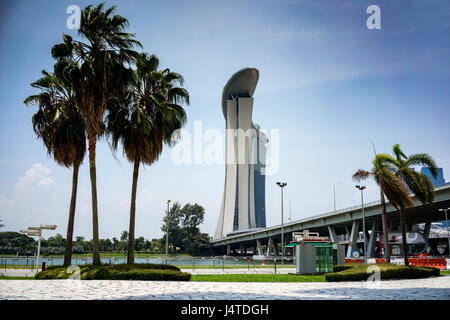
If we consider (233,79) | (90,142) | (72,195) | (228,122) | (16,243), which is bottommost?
(16,243)

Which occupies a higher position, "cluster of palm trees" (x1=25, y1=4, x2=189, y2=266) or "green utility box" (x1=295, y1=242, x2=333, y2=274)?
"cluster of palm trees" (x1=25, y1=4, x2=189, y2=266)

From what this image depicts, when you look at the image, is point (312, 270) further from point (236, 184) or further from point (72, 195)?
point (236, 184)

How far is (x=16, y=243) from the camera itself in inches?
3105

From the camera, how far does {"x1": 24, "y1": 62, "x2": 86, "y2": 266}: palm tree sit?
22.3 meters

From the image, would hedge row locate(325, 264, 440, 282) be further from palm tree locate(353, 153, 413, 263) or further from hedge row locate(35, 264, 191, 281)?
hedge row locate(35, 264, 191, 281)

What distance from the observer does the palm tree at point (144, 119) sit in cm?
2234

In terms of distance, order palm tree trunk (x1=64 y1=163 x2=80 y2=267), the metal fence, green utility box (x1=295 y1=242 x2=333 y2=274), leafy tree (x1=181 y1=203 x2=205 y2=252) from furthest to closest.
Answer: leafy tree (x1=181 y1=203 x2=205 y2=252) < the metal fence < green utility box (x1=295 y1=242 x2=333 y2=274) < palm tree trunk (x1=64 y1=163 x2=80 y2=267)

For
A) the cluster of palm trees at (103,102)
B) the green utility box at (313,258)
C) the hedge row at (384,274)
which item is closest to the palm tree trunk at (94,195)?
the cluster of palm trees at (103,102)

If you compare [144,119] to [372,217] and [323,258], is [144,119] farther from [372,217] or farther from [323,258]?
[372,217]

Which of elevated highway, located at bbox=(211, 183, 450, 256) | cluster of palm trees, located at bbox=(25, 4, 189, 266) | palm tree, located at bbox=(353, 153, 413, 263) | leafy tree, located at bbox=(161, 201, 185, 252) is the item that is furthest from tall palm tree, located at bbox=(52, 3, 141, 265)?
leafy tree, located at bbox=(161, 201, 185, 252)

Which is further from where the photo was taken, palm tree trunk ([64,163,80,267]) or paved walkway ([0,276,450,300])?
palm tree trunk ([64,163,80,267])

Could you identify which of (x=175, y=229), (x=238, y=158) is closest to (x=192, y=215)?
(x=175, y=229)
